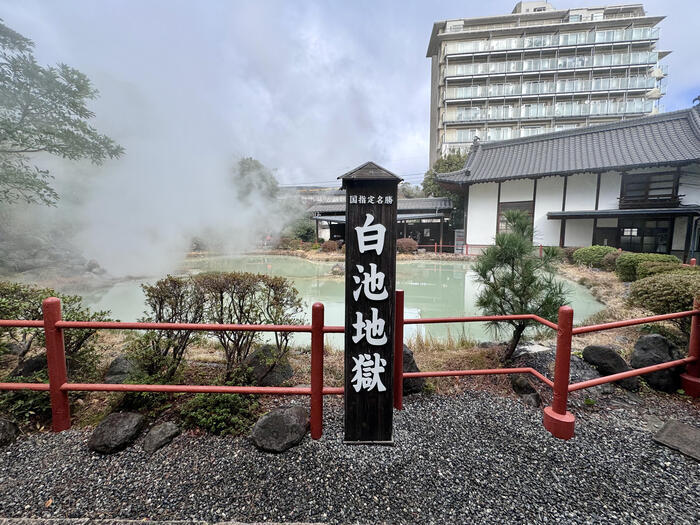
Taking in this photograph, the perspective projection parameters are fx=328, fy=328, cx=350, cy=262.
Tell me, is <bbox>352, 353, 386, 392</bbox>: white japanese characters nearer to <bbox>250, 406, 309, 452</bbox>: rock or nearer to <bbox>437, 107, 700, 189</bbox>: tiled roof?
<bbox>250, 406, 309, 452</bbox>: rock

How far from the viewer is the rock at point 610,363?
296cm

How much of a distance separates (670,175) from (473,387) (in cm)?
1626

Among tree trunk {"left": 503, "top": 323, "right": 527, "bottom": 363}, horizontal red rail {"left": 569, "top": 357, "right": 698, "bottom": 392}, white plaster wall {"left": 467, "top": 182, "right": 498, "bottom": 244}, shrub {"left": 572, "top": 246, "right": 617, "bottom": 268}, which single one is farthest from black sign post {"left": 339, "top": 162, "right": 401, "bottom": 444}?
white plaster wall {"left": 467, "top": 182, "right": 498, "bottom": 244}

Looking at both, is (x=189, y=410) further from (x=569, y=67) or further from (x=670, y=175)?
(x=569, y=67)

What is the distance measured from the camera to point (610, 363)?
3094 millimetres

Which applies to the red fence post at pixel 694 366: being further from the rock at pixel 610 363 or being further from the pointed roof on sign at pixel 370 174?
the pointed roof on sign at pixel 370 174

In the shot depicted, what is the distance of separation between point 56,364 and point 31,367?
3.03ft

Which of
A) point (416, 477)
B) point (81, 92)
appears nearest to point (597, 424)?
point (416, 477)

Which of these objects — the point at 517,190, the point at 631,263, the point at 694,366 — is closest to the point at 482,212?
the point at 517,190

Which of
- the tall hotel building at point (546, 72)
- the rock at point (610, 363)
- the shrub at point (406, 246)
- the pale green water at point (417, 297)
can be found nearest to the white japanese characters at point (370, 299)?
the rock at point (610, 363)

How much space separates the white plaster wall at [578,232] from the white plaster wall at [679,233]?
2753 millimetres

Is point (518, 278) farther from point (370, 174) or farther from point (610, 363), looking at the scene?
point (370, 174)

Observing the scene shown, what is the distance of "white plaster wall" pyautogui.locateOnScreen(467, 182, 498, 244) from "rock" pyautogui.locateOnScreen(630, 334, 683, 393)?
1491 cm

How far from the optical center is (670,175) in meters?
13.2
